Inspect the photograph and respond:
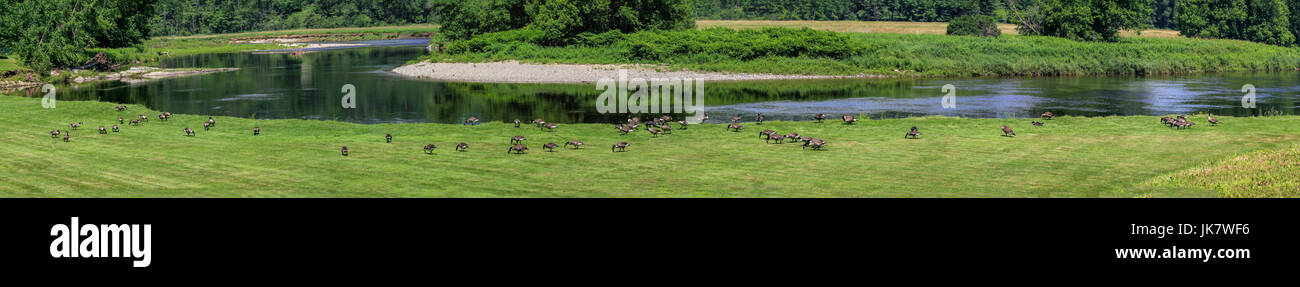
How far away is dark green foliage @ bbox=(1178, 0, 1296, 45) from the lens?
152000mm

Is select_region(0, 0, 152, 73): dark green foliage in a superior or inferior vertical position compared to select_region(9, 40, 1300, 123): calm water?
superior

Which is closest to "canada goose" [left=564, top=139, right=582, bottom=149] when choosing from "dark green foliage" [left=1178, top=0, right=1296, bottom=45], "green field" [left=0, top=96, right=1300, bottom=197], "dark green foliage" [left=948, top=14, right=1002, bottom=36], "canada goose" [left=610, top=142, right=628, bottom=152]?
"green field" [left=0, top=96, right=1300, bottom=197]

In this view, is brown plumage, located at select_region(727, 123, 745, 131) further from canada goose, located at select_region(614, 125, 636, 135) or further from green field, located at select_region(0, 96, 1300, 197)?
canada goose, located at select_region(614, 125, 636, 135)

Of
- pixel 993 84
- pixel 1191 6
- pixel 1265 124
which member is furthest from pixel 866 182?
pixel 1191 6

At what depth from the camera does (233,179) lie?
3167 centimetres

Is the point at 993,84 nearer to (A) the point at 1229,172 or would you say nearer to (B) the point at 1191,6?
(A) the point at 1229,172

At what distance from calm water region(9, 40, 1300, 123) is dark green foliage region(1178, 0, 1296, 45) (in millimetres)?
49067

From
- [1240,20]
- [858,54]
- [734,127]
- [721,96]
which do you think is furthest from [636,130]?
[1240,20]

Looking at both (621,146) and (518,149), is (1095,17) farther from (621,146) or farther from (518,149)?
(518,149)

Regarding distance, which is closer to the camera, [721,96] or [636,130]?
[636,130]

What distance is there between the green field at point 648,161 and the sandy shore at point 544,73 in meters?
51.8

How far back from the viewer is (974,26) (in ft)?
486

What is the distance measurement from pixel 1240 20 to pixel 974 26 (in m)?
42.8

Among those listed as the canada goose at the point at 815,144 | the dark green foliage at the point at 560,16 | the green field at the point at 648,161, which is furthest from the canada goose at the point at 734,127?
the dark green foliage at the point at 560,16
